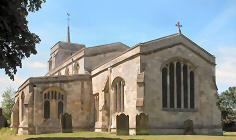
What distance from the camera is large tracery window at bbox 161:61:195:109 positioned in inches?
1246

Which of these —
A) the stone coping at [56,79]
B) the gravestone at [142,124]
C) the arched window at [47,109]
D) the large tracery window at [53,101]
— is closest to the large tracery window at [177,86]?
the gravestone at [142,124]

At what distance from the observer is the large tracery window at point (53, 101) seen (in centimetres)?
3806

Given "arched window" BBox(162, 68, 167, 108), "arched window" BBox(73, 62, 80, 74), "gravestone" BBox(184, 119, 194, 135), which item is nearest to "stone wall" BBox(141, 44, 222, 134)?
"arched window" BBox(162, 68, 167, 108)

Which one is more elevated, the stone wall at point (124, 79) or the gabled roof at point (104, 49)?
the gabled roof at point (104, 49)

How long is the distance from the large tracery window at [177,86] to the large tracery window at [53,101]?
11.4 meters

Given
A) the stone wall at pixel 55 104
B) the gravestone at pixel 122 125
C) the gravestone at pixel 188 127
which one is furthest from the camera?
the stone wall at pixel 55 104

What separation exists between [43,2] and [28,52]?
244cm

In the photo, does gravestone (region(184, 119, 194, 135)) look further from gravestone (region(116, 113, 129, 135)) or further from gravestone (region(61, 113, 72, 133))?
gravestone (region(61, 113, 72, 133))

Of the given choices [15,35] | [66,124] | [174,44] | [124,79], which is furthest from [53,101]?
[15,35]

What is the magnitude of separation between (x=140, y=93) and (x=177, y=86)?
329 centimetres

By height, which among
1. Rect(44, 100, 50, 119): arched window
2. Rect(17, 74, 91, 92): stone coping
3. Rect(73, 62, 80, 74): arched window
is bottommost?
Rect(44, 100, 50, 119): arched window

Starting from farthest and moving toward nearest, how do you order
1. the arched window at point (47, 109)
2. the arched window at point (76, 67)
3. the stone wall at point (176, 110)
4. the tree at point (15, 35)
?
the arched window at point (76, 67) → the arched window at point (47, 109) → the stone wall at point (176, 110) → the tree at point (15, 35)

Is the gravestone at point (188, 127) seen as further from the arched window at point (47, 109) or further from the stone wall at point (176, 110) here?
the arched window at point (47, 109)

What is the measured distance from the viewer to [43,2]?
766 inches
